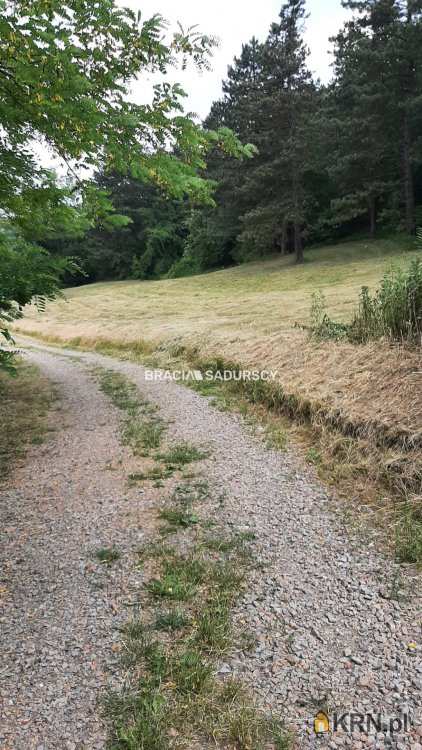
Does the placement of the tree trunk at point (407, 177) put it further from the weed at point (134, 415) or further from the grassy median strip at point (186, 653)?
the grassy median strip at point (186, 653)

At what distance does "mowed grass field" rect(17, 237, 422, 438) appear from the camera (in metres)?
5.34

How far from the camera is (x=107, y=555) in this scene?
336cm

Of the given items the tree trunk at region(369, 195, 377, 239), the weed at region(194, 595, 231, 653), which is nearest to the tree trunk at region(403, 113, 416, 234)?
the tree trunk at region(369, 195, 377, 239)

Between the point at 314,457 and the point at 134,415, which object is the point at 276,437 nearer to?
the point at 314,457

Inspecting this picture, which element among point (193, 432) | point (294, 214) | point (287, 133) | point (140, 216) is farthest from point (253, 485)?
point (140, 216)

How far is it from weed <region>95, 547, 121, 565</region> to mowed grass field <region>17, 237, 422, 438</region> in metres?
3.14

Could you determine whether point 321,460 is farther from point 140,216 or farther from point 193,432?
point 140,216

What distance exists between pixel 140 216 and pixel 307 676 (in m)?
53.2

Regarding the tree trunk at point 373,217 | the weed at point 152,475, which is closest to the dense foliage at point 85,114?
the weed at point 152,475

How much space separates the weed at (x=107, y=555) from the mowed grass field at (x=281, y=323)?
10.3 ft

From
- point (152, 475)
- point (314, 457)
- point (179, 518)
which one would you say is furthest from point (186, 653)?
point (314, 457)

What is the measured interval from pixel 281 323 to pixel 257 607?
9.19 metres

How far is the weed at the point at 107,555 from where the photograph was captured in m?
3.31

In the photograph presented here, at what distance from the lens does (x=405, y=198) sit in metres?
25.5
